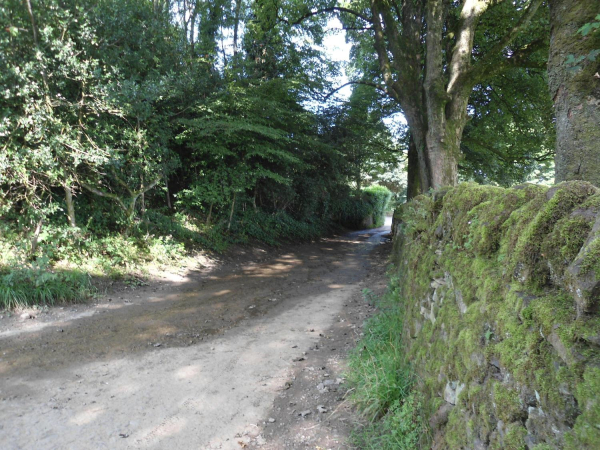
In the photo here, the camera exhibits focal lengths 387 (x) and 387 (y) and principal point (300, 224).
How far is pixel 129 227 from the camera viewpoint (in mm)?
10336

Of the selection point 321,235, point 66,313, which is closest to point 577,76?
point 66,313

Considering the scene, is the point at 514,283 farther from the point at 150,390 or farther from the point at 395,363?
the point at 150,390

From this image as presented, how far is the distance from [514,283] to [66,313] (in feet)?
23.8

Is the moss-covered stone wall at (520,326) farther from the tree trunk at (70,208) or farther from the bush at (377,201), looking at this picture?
the bush at (377,201)

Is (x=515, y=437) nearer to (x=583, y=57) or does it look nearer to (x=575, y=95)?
(x=583, y=57)

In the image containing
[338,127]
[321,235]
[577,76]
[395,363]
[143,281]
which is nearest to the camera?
[395,363]

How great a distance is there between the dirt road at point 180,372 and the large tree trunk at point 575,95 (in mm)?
3791

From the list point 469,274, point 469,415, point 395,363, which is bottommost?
point 395,363

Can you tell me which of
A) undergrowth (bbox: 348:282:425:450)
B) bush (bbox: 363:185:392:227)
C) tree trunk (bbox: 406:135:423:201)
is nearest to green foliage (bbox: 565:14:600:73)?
undergrowth (bbox: 348:282:425:450)

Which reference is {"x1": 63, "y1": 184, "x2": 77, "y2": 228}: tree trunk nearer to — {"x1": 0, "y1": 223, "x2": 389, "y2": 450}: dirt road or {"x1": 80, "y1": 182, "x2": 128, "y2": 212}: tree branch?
{"x1": 80, "y1": 182, "x2": 128, "y2": 212}: tree branch

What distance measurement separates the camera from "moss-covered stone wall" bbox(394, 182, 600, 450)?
4.42 ft

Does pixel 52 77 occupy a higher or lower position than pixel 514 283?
higher

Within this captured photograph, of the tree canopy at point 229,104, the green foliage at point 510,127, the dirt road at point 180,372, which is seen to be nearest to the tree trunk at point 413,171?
the tree canopy at point 229,104

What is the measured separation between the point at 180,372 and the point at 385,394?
102 inches
